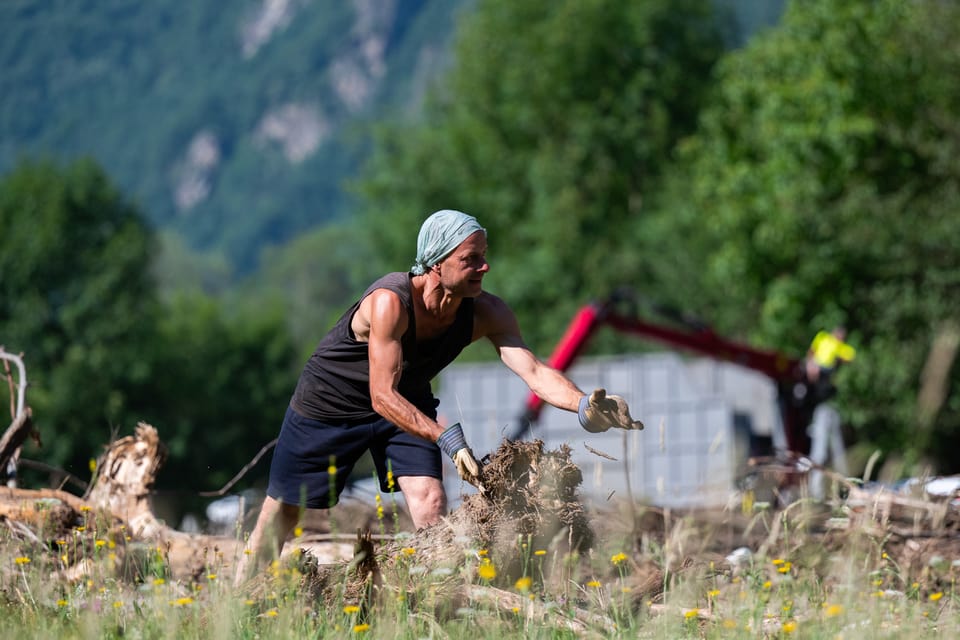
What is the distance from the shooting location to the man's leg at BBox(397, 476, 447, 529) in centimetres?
589

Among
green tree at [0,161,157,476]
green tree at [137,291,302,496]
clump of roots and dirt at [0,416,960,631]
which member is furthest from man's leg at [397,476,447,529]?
green tree at [0,161,157,476]

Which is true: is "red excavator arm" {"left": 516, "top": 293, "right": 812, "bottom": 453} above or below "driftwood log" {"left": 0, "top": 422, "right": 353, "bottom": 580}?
above

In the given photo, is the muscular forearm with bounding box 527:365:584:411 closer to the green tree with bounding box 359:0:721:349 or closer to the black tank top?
the black tank top

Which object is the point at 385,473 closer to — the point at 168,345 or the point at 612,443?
the point at 612,443

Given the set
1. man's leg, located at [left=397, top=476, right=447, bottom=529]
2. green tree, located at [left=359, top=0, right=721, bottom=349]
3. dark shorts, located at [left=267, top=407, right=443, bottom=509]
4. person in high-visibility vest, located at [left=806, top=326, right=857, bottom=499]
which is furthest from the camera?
green tree, located at [left=359, top=0, right=721, bottom=349]

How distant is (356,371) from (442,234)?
81 cm

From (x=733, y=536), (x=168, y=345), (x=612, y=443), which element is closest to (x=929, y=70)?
(x=612, y=443)

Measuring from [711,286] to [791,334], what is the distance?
5.60 metres

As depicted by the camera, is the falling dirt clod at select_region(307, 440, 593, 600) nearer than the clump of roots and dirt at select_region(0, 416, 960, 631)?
No

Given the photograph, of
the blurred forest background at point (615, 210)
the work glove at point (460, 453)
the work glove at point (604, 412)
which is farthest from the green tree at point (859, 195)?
the work glove at point (460, 453)

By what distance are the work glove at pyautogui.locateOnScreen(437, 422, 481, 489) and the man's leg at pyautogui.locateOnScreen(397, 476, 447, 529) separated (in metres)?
0.69

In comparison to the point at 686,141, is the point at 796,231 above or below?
below

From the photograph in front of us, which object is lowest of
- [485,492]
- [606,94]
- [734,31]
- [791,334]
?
[485,492]

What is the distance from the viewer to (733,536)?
8.62 metres
